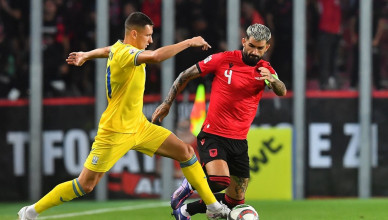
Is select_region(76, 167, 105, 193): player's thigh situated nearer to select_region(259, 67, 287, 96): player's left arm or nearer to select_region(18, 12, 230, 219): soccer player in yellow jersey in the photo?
select_region(18, 12, 230, 219): soccer player in yellow jersey

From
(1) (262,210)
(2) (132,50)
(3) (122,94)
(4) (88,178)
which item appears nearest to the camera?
(2) (132,50)

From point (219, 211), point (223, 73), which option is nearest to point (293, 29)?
point (223, 73)

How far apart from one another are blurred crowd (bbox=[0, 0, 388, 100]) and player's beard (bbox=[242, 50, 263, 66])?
200 inches

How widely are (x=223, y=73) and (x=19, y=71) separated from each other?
6.42 m

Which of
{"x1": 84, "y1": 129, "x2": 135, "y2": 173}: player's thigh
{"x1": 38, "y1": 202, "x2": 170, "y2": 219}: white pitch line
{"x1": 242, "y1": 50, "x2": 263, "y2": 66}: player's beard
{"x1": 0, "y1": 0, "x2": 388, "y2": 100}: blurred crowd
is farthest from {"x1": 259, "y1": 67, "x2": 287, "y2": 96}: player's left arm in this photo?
{"x1": 0, "y1": 0, "x2": 388, "y2": 100}: blurred crowd

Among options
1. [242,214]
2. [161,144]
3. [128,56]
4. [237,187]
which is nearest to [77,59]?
[128,56]

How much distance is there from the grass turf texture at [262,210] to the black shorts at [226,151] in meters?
1.42

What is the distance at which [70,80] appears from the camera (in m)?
14.5

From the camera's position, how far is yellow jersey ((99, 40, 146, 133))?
27.0 ft

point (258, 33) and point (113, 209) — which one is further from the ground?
point (258, 33)

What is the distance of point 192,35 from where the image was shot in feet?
46.5

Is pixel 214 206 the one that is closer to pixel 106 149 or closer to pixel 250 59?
pixel 106 149

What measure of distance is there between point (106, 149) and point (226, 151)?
4.19 feet

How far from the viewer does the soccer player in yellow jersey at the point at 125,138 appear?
8.25 m
